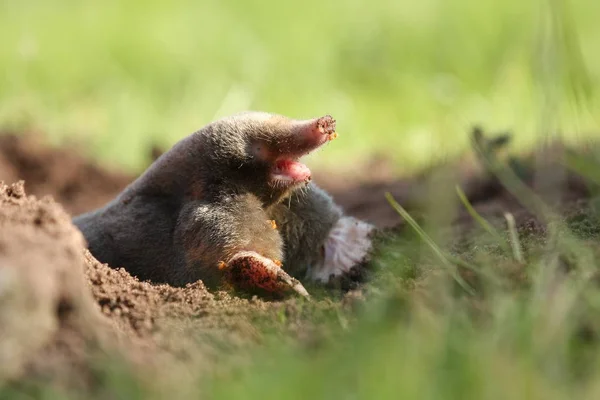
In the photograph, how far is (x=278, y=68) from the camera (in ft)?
22.1

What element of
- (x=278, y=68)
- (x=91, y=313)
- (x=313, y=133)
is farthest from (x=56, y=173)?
(x=91, y=313)

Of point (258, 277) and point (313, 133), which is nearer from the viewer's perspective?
point (258, 277)

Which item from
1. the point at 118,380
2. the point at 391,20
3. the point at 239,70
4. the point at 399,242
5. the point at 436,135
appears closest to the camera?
the point at 118,380

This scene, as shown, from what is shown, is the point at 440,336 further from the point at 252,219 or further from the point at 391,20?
the point at 391,20

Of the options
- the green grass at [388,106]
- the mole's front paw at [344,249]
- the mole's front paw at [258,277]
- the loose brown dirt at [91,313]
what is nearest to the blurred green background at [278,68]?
the green grass at [388,106]

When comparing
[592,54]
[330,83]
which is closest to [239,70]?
[330,83]

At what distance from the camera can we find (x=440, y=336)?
4.83ft

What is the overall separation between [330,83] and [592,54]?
2.24 metres

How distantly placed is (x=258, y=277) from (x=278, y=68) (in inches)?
180

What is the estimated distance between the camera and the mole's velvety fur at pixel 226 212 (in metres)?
2.54

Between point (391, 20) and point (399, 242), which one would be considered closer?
point (399, 242)

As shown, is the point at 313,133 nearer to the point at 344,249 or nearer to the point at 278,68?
the point at 344,249

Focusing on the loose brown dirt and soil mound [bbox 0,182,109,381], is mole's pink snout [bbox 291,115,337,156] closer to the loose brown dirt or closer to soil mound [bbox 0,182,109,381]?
the loose brown dirt

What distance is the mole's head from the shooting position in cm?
259
